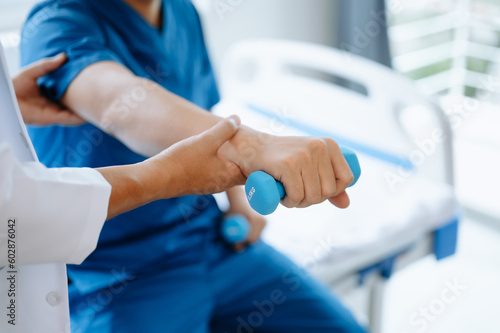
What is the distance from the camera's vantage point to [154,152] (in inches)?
39.1

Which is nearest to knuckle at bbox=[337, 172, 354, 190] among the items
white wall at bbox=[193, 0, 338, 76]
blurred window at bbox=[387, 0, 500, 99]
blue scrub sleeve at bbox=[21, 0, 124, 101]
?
blue scrub sleeve at bbox=[21, 0, 124, 101]

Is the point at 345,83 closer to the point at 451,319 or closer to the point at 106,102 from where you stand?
the point at 451,319

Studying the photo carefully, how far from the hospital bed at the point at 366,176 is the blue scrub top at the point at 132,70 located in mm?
381

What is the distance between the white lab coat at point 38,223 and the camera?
593mm

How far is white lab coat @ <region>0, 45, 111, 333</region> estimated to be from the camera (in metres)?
0.59

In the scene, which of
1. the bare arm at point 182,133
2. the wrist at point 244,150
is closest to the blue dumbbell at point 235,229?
the bare arm at point 182,133

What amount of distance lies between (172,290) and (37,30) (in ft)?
1.99

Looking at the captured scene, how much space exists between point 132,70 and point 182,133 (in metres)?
0.31

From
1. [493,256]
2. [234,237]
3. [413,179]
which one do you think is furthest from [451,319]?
[234,237]

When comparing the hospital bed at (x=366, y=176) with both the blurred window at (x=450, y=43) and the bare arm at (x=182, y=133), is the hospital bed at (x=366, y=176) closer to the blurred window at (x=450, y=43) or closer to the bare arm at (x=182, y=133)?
the bare arm at (x=182, y=133)

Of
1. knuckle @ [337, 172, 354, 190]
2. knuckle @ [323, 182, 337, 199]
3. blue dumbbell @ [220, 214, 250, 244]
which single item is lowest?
blue dumbbell @ [220, 214, 250, 244]

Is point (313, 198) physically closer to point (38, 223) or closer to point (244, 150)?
point (244, 150)

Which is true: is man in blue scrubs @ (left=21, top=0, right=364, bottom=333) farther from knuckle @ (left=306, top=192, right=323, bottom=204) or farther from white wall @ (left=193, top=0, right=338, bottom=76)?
white wall @ (left=193, top=0, right=338, bottom=76)

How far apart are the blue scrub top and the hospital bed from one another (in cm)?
38
